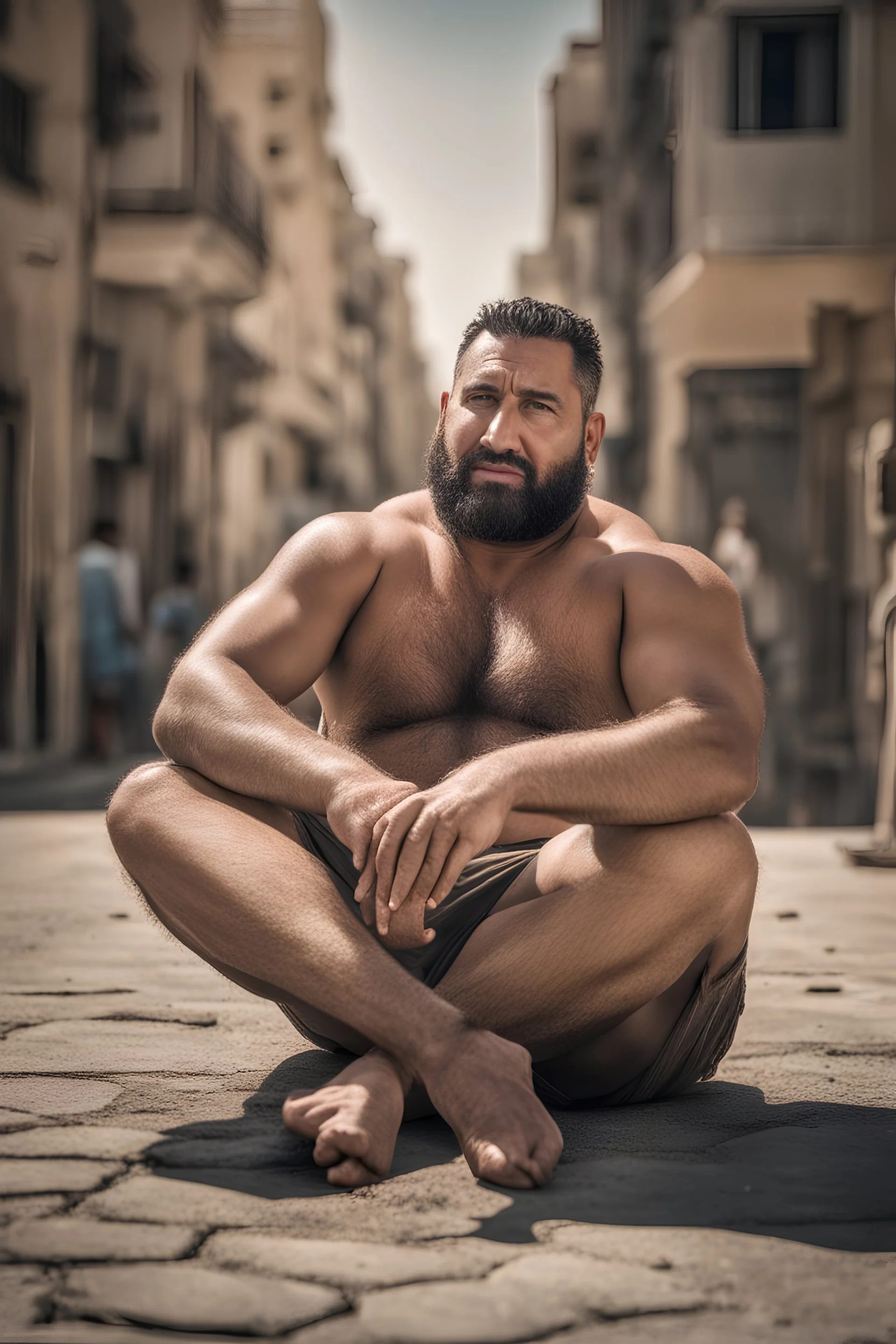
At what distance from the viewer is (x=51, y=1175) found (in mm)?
2475

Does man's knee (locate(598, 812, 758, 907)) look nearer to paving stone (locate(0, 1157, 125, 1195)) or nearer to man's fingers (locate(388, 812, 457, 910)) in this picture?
man's fingers (locate(388, 812, 457, 910))

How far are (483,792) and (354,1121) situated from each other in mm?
549

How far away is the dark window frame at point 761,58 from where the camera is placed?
15.0 metres

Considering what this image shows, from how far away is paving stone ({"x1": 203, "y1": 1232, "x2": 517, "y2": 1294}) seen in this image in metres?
2.04

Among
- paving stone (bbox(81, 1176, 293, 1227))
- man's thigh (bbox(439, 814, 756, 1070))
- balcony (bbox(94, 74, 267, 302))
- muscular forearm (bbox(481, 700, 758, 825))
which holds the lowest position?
paving stone (bbox(81, 1176, 293, 1227))

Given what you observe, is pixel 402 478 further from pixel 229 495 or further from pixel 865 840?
pixel 865 840

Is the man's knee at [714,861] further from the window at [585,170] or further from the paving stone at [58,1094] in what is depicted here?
the window at [585,170]

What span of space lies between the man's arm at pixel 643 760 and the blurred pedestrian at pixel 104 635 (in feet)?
34.7

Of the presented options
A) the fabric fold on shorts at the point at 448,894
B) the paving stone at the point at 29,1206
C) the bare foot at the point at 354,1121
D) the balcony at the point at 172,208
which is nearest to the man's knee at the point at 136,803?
the fabric fold on shorts at the point at 448,894

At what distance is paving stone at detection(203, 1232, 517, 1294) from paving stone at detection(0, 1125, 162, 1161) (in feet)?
1.58

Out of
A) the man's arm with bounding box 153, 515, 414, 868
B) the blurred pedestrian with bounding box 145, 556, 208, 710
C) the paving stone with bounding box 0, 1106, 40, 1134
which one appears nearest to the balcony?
the blurred pedestrian with bounding box 145, 556, 208, 710

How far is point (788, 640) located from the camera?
1563 cm

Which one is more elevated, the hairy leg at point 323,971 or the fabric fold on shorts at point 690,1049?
the hairy leg at point 323,971

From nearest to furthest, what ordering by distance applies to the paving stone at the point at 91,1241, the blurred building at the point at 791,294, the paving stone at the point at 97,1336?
the paving stone at the point at 97,1336 < the paving stone at the point at 91,1241 < the blurred building at the point at 791,294
